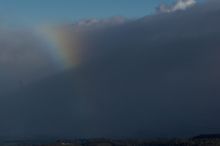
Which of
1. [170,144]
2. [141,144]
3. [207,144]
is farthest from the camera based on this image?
[141,144]

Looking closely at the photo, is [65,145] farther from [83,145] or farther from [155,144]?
[155,144]

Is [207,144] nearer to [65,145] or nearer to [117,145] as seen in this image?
[117,145]

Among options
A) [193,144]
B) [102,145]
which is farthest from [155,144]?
[193,144]

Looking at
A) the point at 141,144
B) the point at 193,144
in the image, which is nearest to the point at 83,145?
the point at 141,144

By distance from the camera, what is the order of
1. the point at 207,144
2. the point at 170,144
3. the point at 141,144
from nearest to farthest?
the point at 207,144 → the point at 170,144 → the point at 141,144

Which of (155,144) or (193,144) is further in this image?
(155,144)

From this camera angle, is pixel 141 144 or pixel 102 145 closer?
pixel 102 145

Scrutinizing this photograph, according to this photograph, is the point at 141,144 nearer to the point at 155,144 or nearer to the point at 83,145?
the point at 155,144

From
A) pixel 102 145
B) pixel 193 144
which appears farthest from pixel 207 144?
pixel 102 145
